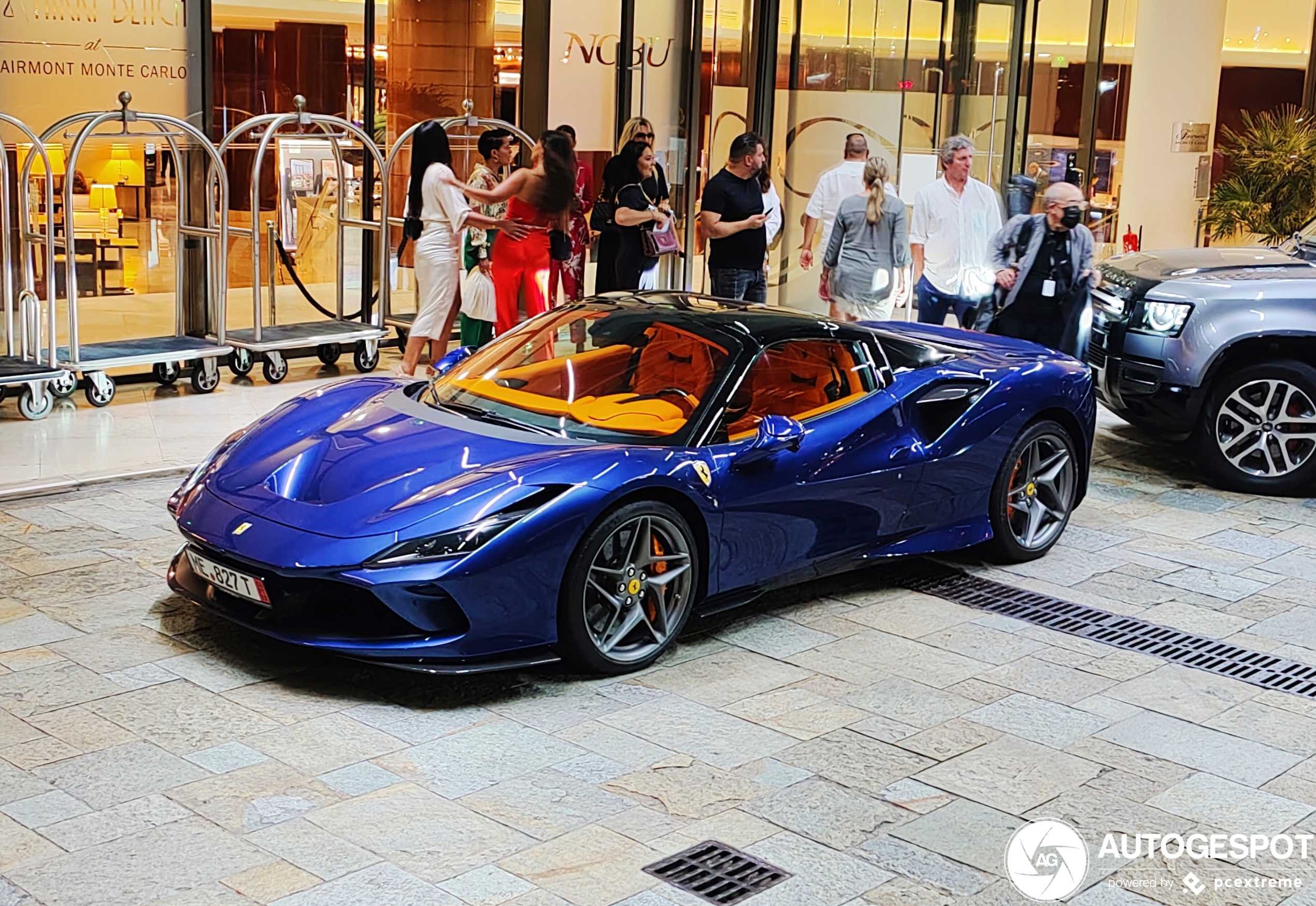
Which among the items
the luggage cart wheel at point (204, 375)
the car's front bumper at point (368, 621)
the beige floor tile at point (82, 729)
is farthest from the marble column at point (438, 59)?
the beige floor tile at point (82, 729)

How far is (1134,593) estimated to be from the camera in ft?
23.3

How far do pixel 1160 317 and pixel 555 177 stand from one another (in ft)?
12.8

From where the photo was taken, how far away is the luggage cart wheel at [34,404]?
30.8ft

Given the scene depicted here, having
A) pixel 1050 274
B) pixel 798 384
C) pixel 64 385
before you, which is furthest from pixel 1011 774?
pixel 64 385

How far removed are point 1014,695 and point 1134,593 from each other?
164cm

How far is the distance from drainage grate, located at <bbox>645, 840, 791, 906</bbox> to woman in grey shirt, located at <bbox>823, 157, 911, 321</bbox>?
6.28m

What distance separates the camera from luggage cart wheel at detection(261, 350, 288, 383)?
10984 mm

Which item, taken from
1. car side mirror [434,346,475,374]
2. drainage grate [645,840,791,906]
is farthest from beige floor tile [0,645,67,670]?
drainage grate [645,840,791,906]

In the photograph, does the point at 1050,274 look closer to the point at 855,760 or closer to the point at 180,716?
the point at 855,760

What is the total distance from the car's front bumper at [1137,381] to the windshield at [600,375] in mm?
3879

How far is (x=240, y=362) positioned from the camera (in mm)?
11047

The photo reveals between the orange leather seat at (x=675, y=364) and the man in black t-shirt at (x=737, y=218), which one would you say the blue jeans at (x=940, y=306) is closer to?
the man in black t-shirt at (x=737, y=218)

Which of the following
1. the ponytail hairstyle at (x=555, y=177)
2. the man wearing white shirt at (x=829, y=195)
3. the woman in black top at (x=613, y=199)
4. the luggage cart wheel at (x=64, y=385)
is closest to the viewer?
the luggage cart wheel at (x=64, y=385)

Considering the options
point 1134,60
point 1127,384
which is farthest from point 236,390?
point 1134,60
